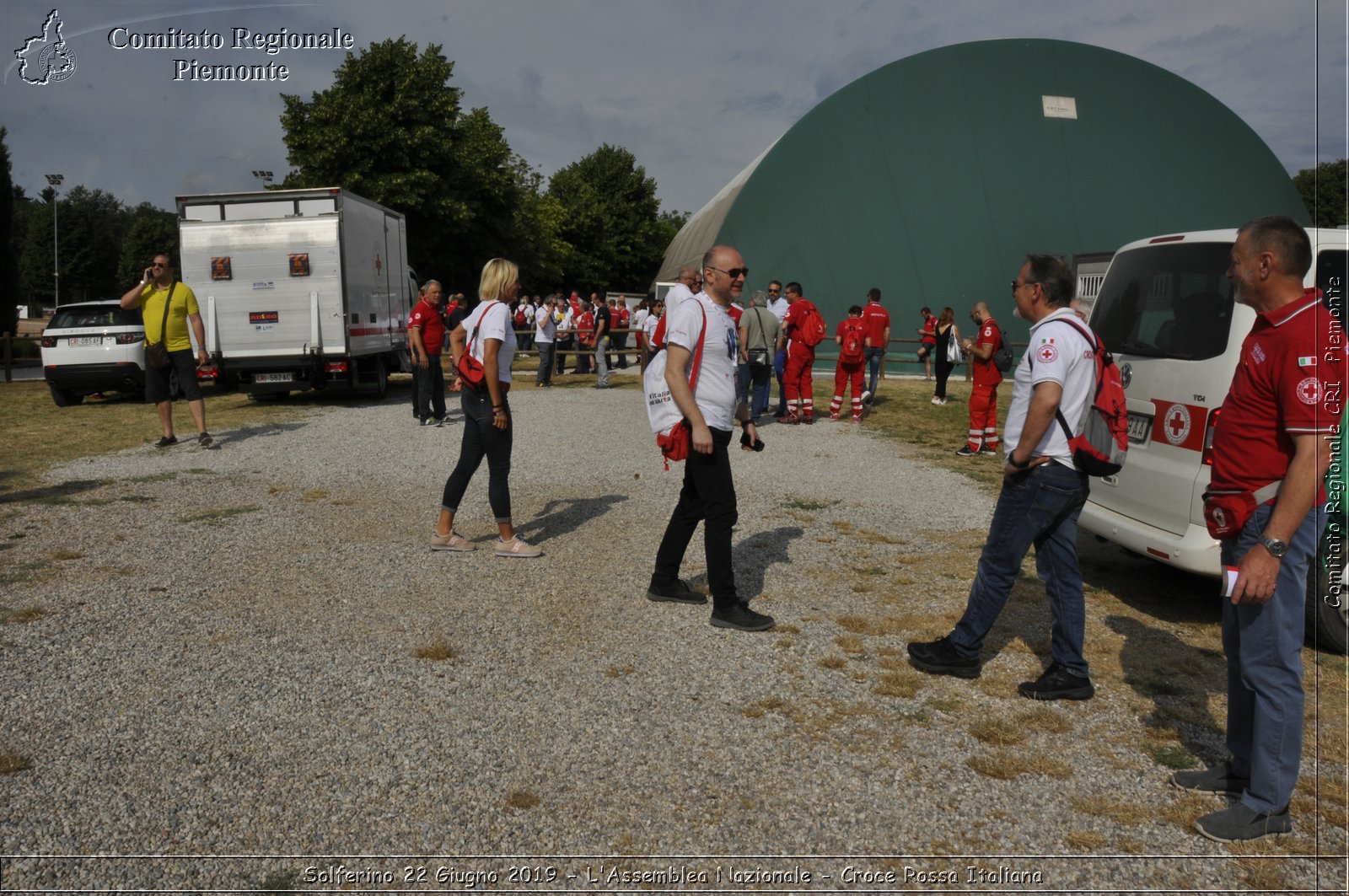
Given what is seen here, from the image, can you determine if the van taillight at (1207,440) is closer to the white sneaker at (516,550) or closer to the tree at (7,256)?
the white sneaker at (516,550)

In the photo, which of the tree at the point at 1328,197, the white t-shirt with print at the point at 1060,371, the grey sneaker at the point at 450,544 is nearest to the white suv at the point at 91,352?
the grey sneaker at the point at 450,544

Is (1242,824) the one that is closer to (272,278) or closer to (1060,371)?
(1060,371)

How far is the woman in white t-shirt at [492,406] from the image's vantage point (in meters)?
6.39

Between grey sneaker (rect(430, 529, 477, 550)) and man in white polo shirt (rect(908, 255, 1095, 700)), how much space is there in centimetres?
362

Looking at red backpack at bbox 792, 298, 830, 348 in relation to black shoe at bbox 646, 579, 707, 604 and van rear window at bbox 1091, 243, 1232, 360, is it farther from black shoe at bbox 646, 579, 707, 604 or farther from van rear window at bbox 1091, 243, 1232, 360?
black shoe at bbox 646, 579, 707, 604

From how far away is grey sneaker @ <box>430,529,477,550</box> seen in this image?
677cm

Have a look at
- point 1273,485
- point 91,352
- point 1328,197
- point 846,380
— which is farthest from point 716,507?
point 91,352

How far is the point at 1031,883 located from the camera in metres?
2.93

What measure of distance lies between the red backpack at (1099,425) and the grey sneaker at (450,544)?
4.09 m

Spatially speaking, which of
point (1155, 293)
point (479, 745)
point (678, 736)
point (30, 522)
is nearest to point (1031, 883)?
point (678, 736)

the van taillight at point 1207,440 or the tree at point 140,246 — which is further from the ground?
the tree at point 140,246

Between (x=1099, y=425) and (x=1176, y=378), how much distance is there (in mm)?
1411

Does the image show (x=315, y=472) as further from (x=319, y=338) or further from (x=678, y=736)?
(x=678, y=736)

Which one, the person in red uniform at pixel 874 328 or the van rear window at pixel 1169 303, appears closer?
the van rear window at pixel 1169 303
